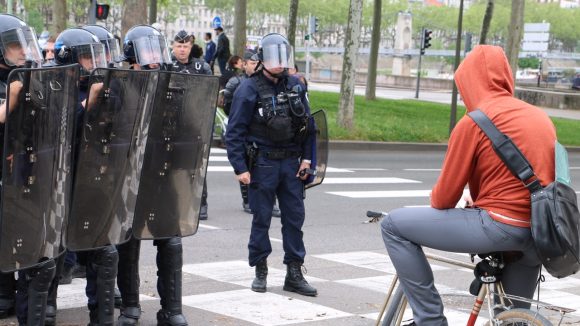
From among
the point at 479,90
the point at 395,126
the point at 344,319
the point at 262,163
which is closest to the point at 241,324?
the point at 344,319

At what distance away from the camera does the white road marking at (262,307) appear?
6.77 meters

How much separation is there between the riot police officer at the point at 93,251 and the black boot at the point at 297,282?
69.9 inches

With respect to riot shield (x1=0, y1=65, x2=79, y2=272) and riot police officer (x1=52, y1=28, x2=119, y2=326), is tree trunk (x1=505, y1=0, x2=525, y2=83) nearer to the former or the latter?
riot police officer (x1=52, y1=28, x2=119, y2=326)

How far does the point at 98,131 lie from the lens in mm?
5621

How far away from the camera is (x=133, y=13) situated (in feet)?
70.8

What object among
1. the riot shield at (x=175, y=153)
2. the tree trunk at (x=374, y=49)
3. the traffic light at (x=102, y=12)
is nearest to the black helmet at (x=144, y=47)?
the riot shield at (x=175, y=153)

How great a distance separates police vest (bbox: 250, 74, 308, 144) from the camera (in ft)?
24.3

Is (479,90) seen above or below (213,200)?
above

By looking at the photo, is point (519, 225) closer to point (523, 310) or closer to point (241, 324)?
point (523, 310)

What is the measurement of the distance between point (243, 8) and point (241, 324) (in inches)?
871

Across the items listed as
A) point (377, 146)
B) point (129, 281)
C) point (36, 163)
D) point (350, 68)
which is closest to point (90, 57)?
point (36, 163)

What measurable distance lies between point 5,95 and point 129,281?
1425 millimetres

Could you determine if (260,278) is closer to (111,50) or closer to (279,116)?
(279,116)

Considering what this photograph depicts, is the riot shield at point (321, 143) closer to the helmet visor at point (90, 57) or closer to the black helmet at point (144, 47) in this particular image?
the black helmet at point (144, 47)
